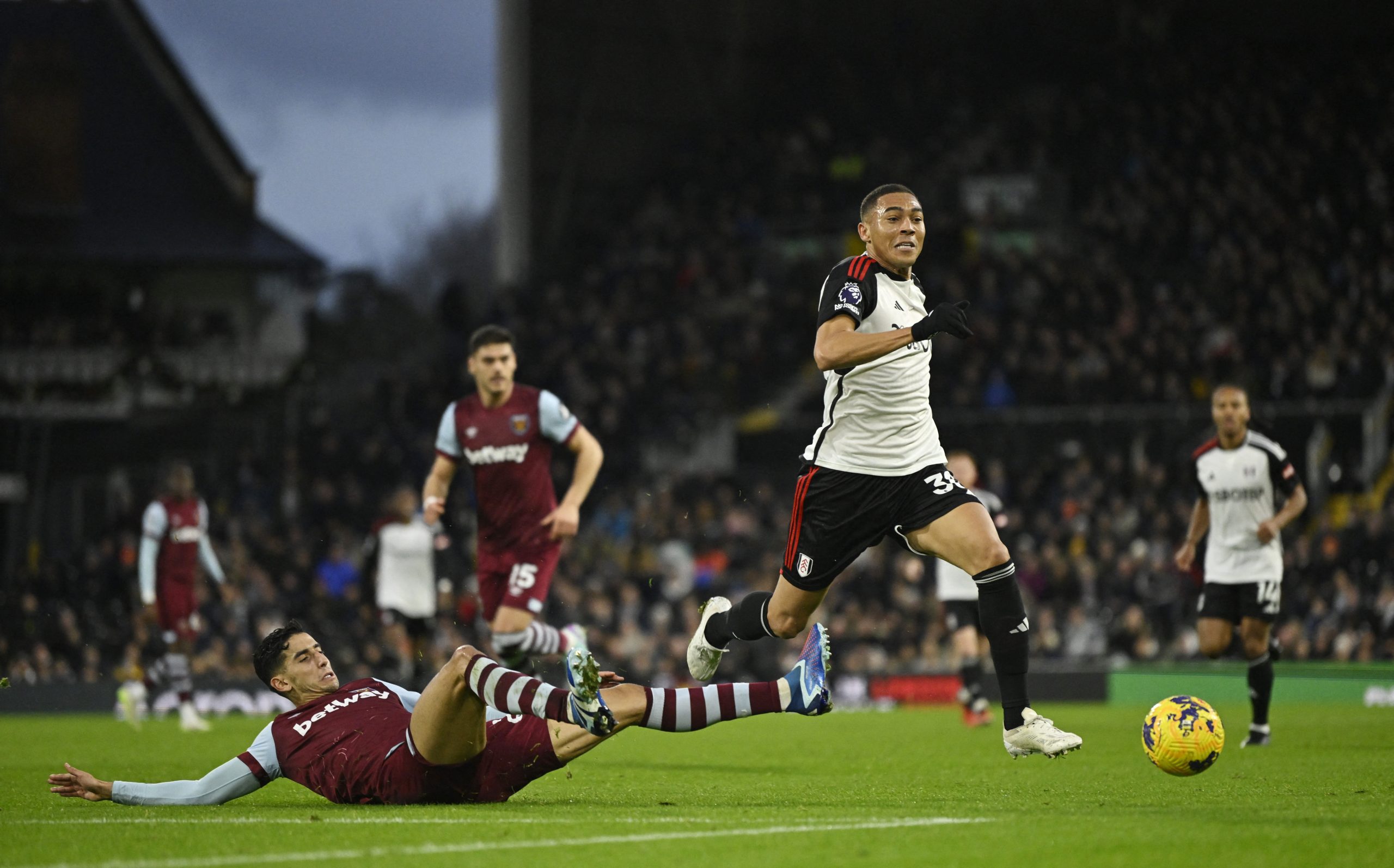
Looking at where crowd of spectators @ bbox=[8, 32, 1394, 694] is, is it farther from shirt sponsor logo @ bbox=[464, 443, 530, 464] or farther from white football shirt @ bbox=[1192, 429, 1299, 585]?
white football shirt @ bbox=[1192, 429, 1299, 585]

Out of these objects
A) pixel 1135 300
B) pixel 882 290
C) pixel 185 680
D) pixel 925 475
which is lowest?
pixel 185 680

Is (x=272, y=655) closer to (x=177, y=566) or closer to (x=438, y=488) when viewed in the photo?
(x=438, y=488)

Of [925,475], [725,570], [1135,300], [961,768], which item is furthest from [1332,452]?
[925,475]

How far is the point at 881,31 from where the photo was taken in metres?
37.5

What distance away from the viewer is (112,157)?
38.9 metres

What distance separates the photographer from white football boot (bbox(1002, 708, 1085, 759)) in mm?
7316

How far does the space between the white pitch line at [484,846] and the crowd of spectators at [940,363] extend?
1126cm

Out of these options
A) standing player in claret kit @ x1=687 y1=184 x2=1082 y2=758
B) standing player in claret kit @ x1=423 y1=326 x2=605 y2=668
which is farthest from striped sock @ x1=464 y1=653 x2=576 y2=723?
standing player in claret kit @ x1=423 y1=326 x2=605 y2=668

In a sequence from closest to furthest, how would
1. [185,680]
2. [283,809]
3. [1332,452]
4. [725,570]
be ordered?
[283,809], [185,680], [1332,452], [725,570]

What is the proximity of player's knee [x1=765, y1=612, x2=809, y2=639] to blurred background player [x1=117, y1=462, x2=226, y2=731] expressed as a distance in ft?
29.6

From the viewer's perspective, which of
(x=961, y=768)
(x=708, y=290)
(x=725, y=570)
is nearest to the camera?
(x=961, y=768)

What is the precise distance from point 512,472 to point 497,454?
0.16 meters

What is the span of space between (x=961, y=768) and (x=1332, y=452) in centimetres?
1452

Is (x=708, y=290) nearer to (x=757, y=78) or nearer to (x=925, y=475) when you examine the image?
(x=757, y=78)
